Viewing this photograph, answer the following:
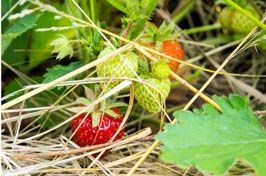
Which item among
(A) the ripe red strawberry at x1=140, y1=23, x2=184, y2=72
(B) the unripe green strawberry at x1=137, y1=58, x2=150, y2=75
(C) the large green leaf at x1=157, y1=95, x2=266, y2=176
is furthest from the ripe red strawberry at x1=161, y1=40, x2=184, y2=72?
(C) the large green leaf at x1=157, y1=95, x2=266, y2=176

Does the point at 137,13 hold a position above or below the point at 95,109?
above

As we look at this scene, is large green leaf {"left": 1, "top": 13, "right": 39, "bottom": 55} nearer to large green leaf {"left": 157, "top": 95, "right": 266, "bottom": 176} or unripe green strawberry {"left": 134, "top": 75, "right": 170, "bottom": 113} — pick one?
unripe green strawberry {"left": 134, "top": 75, "right": 170, "bottom": 113}

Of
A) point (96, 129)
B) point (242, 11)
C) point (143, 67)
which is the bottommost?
point (96, 129)

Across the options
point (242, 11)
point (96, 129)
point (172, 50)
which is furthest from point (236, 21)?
point (96, 129)

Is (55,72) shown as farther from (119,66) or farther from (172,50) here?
(172,50)

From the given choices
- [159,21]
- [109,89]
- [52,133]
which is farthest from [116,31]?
[109,89]

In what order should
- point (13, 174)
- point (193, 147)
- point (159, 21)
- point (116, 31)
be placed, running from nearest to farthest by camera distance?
point (193, 147)
point (13, 174)
point (159, 21)
point (116, 31)

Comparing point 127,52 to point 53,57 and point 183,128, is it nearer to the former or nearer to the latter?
point 183,128
